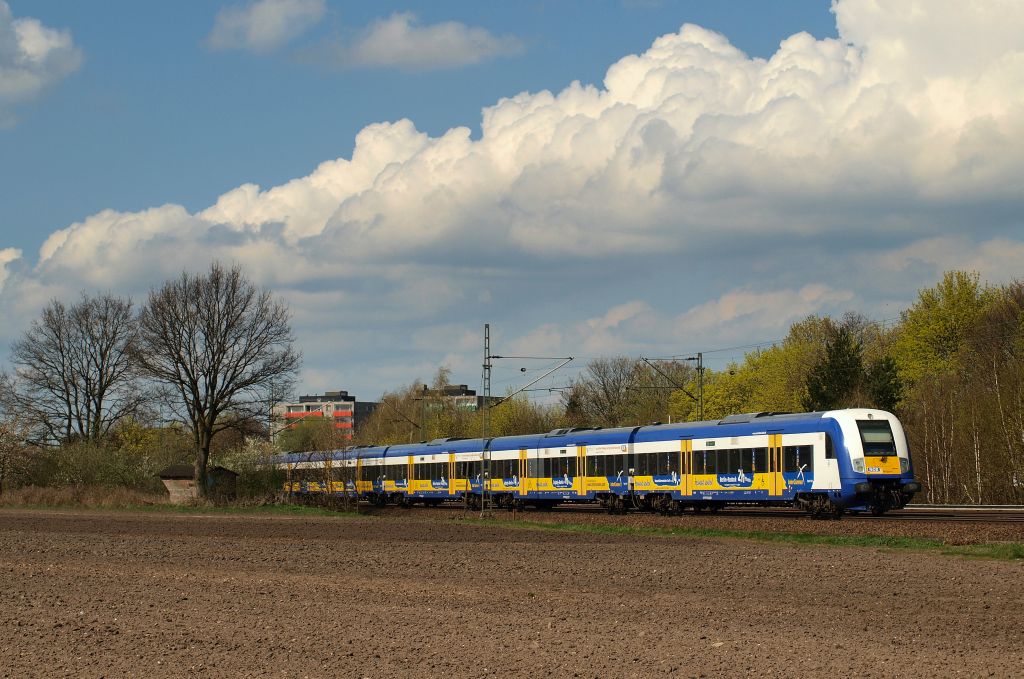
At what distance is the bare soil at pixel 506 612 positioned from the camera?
13.1m

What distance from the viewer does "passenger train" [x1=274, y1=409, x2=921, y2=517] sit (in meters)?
39.3

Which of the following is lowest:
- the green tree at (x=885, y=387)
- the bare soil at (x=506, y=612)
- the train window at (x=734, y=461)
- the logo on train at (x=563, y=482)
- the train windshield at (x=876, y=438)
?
the bare soil at (x=506, y=612)

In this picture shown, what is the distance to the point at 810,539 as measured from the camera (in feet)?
102

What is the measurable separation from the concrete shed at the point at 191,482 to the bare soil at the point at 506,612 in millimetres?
37237

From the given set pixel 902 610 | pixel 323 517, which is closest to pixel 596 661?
pixel 902 610

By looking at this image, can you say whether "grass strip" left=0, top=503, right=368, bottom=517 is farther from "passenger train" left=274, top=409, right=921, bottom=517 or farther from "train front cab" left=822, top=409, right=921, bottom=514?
"train front cab" left=822, top=409, right=921, bottom=514

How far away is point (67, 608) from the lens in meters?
17.2

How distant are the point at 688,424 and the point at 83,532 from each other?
71.3 ft

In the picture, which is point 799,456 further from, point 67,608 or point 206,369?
point 206,369

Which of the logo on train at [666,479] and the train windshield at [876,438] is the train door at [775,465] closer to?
the train windshield at [876,438]

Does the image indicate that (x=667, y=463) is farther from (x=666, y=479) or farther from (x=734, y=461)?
(x=734, y=461)

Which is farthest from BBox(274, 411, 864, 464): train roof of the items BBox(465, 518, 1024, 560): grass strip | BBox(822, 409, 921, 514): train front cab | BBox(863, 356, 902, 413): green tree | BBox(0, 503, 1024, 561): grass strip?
BBox(863, 356, 902, 413): green tree

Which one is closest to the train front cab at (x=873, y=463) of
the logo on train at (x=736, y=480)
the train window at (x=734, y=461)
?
the logo on train at (x=736, y=480)

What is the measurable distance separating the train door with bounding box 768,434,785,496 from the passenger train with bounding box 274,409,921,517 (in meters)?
0.03
